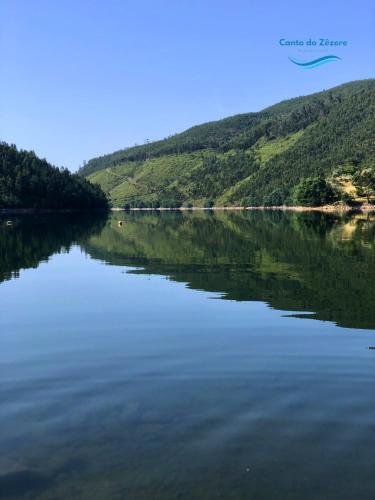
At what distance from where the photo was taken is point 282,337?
1962 cm

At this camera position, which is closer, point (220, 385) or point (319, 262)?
point (220, 385)

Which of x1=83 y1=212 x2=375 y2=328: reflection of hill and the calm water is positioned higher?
x1=83 y1=212 x2=375 y2=328: reflection of hill

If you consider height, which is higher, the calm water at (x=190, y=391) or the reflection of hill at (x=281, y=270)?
the reflection of hill at (x=281, y=270)

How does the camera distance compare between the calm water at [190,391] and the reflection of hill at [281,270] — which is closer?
the calm water at [190,391]

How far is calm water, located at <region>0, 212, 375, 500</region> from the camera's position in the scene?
942 cm

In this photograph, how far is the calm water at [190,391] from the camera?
30.9 ft

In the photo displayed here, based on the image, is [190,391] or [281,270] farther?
[281,270]

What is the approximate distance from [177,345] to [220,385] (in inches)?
187

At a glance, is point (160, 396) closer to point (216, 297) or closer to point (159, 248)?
point (216, 297)

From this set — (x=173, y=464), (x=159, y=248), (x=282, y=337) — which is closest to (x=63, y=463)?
(x=173, y=464)

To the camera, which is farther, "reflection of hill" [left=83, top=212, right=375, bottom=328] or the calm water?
"reflection of hill" [left=83, top=212, right=375, bottom=328]

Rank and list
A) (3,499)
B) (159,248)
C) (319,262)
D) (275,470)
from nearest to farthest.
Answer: (3,499) → (275,470) → (319,262) → (159,248)

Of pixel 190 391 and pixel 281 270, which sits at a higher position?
pixel 281 270

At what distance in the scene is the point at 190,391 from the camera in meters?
13.9
